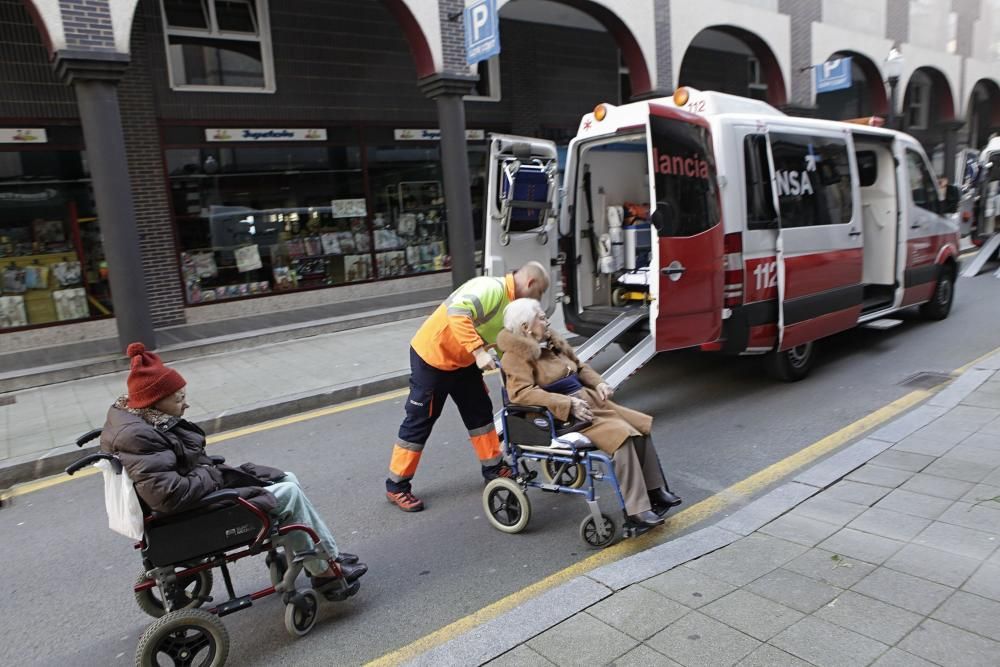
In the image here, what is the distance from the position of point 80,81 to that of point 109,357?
10.9 ft

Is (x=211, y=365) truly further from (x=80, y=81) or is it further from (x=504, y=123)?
(x=504, y=123)

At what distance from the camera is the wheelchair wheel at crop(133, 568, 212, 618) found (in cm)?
298

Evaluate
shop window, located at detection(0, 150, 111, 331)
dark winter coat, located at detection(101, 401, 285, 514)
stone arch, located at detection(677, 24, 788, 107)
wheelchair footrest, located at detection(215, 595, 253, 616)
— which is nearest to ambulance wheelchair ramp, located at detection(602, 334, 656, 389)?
dark winter coat, located at detection(101, 401, 285, 514)

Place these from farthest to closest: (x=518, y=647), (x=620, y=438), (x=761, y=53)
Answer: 1. (x=761, y=53)
2. (x=620, y=438)
3. (x=518, y=647)

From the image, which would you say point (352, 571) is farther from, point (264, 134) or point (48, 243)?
point (264, 134)

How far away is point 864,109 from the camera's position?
24.2 meters

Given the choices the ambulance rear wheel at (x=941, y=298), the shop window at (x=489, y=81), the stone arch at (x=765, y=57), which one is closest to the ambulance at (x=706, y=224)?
the ambulance rear wheel at (x=941, y=298)

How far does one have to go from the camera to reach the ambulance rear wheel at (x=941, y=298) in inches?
350

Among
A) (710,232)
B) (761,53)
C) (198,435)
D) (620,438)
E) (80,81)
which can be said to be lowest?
(620,438)

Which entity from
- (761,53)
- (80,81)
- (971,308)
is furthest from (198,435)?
(761,53)

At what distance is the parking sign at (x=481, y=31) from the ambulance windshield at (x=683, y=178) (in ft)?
17.9

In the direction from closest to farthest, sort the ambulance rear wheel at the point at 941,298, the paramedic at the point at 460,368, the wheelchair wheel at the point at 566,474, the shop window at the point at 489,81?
the wheelchair wheel at the point at 566,474 < the paramedic at the point at 460,368 < the ambulance rear wheel at the point at 941,298 < the shop window at the point at 489,81

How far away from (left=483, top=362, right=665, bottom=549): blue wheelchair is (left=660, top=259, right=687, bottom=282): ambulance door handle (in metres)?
1.91

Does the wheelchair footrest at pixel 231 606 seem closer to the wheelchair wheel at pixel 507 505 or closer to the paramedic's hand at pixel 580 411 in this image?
the wheelchair wheel at pixel 507 505
